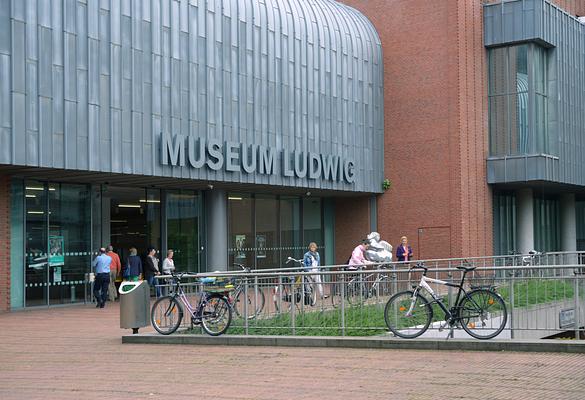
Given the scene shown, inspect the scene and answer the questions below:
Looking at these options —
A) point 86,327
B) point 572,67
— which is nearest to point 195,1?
point 86,327

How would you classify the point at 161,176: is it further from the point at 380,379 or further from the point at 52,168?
the point at 380,379

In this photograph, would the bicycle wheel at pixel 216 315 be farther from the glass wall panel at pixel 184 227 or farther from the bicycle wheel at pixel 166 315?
the glass wall panel at pixel 184 227

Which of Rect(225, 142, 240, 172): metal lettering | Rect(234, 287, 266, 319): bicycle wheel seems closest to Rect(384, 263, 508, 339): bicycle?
Rect(234, 287, 266, 319): bicycle wheel

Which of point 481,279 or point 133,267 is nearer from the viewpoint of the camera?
point 481,279

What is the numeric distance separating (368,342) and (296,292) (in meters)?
1.92

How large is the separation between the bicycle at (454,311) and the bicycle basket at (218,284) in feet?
9.92

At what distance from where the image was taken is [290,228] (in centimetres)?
3491

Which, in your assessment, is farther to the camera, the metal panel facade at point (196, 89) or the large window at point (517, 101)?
the large window at point (517, 101)

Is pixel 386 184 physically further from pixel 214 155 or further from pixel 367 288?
pixel 367 288

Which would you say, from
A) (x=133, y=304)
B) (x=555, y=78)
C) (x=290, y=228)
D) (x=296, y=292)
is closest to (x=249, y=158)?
(x=290, y=228)

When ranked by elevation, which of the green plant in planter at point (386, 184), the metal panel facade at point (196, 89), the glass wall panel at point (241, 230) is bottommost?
the glass wall panel at point (241, 230)

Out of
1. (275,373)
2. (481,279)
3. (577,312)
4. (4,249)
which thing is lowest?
(275,373)

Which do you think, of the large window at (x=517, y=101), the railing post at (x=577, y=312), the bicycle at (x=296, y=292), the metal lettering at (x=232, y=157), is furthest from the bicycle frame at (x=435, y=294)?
the large window at (x=517, y=101)

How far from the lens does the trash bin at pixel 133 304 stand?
50.8ft
